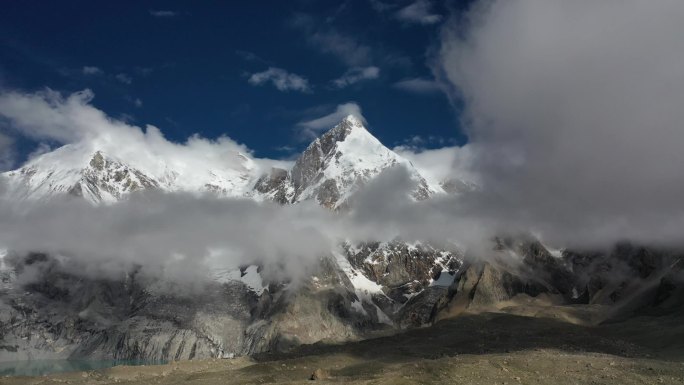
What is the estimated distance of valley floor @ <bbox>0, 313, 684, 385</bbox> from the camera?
6138 centimetres

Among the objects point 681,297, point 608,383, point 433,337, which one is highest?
point 681,297

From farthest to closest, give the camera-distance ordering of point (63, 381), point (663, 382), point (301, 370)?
point (63, 381) → point (301, 370) → point (663, 382)

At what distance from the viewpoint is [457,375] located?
200 ft

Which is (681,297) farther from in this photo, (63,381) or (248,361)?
(63,381)

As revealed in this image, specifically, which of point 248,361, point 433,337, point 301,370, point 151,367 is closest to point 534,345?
point 433,337

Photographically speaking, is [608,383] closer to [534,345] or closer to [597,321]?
[534,345]

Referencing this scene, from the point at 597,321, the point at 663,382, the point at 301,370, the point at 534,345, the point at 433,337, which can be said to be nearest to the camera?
the point at 663,382

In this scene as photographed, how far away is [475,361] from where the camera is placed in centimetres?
6819

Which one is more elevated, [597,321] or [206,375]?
[597,321]

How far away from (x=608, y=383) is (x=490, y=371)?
11392 millimetres

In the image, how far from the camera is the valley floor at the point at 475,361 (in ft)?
Result: 201

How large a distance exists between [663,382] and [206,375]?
185 ft

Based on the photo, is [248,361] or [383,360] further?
[248,361]

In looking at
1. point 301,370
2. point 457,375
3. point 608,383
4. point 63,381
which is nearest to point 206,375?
point 301,370
